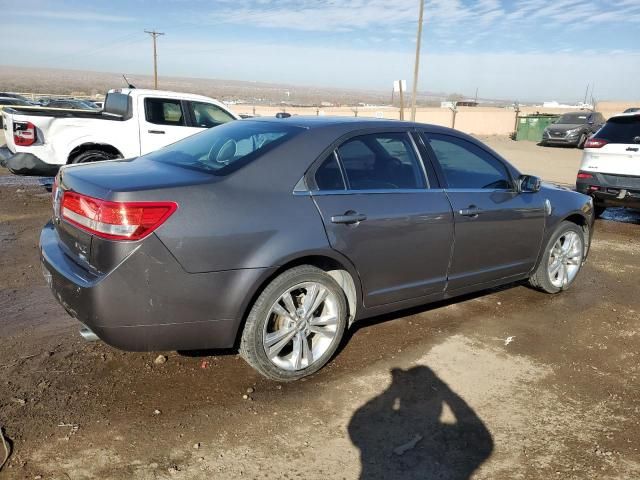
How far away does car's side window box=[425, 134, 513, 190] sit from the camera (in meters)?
4.12

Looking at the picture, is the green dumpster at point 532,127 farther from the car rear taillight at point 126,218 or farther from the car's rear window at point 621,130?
the car rear taillight at point 126,218

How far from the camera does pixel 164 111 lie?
30.0ft

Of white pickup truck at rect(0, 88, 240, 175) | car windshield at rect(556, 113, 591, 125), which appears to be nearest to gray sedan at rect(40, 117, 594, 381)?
white pickup truck at rect(0, 88, 240, 175)

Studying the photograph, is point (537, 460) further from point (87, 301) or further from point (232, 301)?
point (87, 301)

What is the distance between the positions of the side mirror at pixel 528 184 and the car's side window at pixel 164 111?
6.36 m

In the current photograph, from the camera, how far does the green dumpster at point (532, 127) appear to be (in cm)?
2925

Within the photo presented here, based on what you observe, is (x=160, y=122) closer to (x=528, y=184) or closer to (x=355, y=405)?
(x=528, y=184)

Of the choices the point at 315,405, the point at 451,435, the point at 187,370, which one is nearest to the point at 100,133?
the point at 187,370

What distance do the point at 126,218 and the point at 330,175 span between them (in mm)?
1286

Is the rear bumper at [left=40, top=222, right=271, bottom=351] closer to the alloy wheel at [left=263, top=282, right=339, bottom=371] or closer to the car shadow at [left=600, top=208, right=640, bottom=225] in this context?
the alloy wheel at [left=263, top=282, right=339, bottom=371]

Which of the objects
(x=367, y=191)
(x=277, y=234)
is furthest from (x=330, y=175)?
(x=277, y=234)

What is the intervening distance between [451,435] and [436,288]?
53.0 inches

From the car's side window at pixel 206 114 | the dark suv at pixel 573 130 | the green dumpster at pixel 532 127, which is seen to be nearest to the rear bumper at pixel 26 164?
the car's side window at pixel 206 114

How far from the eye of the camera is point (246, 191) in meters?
3.06
